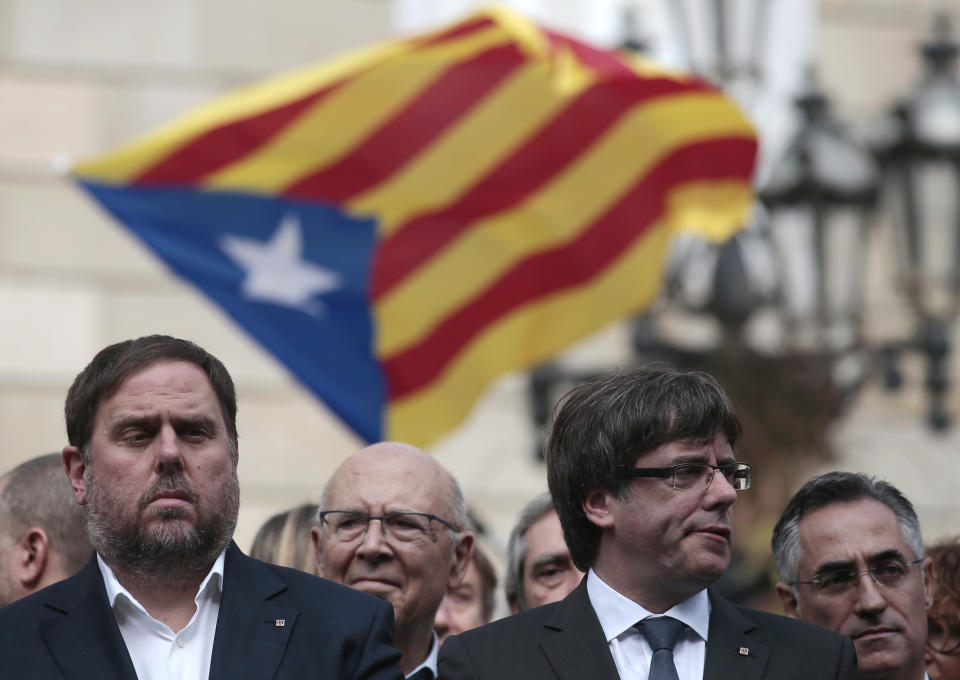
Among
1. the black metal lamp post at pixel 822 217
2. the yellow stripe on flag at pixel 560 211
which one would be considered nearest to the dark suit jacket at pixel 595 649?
the yellow stripe on flag at pixel 560 211

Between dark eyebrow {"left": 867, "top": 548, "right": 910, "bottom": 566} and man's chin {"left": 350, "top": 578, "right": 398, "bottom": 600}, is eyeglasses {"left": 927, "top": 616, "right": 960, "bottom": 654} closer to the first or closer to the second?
dark eyebrow {"left": 867, "top": 548, "right": 910, "bottom": 566}

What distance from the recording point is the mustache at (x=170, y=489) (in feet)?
13.2

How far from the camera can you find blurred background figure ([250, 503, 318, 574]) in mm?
5488

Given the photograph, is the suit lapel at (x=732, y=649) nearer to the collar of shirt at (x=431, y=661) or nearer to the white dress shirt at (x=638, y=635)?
the white dress shirt at (x=638, y=635)

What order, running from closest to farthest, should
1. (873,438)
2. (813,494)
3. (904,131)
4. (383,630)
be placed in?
(383,630)
(813,494)
(904,131)
(873,438)

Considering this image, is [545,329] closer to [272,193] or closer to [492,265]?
[492,265]

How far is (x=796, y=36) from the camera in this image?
37.6ft

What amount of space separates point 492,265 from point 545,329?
387mm

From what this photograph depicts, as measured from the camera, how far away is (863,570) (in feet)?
15.5

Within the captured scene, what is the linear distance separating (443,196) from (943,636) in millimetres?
4455

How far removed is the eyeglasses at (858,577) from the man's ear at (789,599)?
0.13 meters

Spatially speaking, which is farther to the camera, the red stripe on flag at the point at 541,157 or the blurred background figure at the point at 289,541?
the red stripe on flag at the point at 541,157

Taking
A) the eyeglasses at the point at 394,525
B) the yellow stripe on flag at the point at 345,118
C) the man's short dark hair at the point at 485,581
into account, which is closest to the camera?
the eyeglasses at the point at 394,525

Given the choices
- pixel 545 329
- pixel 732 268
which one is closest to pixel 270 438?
pixel 545 329
